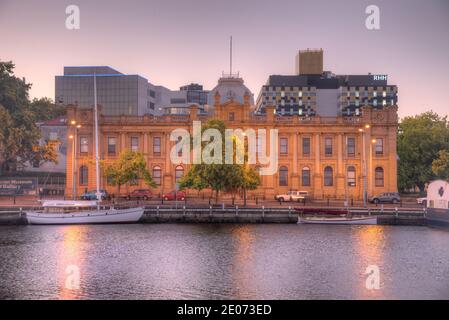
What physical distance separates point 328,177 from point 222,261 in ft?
160

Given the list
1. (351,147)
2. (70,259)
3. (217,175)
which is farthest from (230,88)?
(70,259)

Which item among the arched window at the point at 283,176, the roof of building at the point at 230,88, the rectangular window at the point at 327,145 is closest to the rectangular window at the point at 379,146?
the rectangular window at the point at 327,145

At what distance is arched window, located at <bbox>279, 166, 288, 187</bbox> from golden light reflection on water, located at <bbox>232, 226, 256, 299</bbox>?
2920 cm

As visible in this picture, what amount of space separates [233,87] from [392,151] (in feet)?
124

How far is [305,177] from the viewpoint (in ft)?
277

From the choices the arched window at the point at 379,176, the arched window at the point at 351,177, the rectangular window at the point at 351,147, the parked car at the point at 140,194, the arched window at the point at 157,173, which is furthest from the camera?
the arched window at the point at 157,173

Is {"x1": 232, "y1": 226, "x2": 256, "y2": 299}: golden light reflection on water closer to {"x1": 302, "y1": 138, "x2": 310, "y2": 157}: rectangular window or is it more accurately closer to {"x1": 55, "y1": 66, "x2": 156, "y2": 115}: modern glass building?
{"x1": 302, "y1": 138, "x2": 310, "y2": 157}: rectangular window

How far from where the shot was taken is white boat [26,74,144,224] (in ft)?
187

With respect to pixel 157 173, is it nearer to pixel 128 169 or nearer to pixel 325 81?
pixel 128 169

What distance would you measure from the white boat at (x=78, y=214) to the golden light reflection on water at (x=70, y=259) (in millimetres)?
1987

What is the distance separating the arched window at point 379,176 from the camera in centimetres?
8288

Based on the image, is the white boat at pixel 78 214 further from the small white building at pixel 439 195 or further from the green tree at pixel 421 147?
the green tree at pixel 421 147
